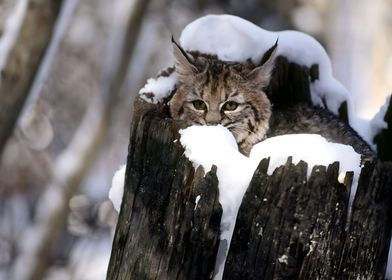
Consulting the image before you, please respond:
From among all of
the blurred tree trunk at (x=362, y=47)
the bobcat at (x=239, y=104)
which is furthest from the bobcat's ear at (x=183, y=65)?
the blurred tree trunk at (x=362, y=47)

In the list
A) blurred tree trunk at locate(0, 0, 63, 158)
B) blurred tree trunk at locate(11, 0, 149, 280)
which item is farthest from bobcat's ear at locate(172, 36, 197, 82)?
blurred tree trunk at locate(11, 0, 149, 280)

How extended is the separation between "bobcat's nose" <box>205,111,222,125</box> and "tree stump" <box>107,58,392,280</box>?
51.6 inches

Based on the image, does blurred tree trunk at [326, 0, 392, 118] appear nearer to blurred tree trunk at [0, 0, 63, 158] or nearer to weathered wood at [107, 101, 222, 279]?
blurred tree trunk at [0, 0, 63, 158]

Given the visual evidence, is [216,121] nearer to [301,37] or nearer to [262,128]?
[262,128]

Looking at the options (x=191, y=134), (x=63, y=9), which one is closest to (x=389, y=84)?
(x=63, y=9)

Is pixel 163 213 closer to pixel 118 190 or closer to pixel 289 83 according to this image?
pixel 118 190

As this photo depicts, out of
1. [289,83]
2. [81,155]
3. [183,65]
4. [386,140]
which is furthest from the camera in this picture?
[81,155]

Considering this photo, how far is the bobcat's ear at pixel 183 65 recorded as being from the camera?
4.27 m

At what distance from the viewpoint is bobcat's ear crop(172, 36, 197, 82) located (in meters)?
4.27

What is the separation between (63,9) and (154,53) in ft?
24.2

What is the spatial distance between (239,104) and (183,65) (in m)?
0.43

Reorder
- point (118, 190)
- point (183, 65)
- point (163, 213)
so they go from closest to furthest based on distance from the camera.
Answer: point (163, 213) < point (118, 190) < point (183, 65)

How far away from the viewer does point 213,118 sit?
14.3 feet

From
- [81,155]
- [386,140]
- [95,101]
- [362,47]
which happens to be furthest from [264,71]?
[362,47]
